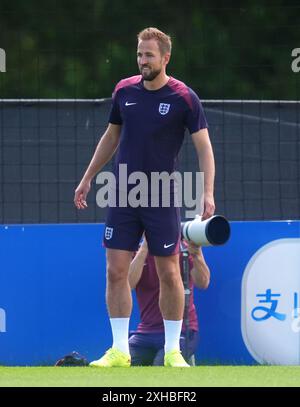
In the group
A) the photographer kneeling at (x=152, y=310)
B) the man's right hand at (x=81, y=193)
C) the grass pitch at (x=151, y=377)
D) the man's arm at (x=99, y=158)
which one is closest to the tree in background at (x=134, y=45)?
the photographer kneeling at (x=152, y=310)

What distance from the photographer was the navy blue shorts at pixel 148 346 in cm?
855

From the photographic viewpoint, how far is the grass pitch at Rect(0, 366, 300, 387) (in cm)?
668

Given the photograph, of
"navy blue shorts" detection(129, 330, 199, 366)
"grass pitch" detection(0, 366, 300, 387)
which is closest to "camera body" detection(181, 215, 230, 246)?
"grass pitch" detection(0, 366, 300, 387)

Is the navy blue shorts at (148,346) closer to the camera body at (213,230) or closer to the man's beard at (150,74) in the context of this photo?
the camera body at (213,230)

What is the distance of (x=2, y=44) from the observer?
51.2 feet

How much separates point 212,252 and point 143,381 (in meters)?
2.39

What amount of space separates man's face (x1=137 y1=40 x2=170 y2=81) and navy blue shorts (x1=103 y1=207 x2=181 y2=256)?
0.75 m

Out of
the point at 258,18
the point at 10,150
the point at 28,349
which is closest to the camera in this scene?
the point at 28,349

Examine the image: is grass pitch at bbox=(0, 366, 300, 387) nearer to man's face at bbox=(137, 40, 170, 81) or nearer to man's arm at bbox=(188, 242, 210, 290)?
man's arm at bbox=(188, 242, 210, 290)

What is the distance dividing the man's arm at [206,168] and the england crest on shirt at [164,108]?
0.71 ft

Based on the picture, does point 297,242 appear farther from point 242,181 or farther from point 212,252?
point 242,181

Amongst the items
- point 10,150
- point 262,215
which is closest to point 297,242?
point 262,215

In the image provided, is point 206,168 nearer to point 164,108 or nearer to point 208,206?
point 208,206

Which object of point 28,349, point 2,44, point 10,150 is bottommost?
point 28,349
